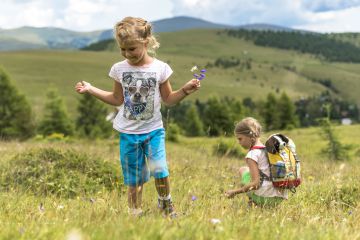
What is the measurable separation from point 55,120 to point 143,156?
6126cm

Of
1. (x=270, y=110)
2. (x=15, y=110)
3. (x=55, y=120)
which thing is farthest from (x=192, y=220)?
(x=270, y=110)

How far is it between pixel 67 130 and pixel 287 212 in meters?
61.9

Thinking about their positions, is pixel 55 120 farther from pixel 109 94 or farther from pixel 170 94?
pixel 170 94

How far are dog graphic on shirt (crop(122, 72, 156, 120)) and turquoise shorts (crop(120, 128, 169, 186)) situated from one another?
0.23 meters

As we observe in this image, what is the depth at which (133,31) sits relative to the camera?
4809mm

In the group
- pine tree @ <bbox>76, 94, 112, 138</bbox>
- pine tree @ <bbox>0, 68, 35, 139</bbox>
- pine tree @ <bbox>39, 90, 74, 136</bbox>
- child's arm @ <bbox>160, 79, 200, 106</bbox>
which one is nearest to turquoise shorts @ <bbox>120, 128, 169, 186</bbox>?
child's arm @ <bbox>160, 79, 200, 106</bbox>

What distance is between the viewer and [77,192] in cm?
688

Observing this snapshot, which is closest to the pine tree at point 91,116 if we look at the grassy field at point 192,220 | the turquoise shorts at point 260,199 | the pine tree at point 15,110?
the pine tree at point 15,110

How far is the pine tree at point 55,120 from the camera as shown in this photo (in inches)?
2511

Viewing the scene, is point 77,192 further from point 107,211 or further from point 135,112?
point 107,211

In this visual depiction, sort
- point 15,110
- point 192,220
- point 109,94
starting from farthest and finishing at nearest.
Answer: point 15,110 → point 109,94 → point 192,220

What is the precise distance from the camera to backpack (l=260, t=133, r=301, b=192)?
16.9 ft

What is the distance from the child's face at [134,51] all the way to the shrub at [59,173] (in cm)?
259

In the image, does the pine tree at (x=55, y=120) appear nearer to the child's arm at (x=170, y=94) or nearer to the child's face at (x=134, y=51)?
the child's arm at (x=170, y=94)
